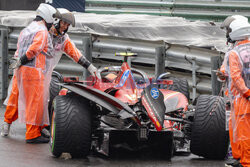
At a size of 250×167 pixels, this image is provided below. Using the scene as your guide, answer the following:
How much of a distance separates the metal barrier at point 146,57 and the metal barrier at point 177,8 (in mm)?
2475

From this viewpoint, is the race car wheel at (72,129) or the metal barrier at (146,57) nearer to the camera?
the race car wheel at (72,129)

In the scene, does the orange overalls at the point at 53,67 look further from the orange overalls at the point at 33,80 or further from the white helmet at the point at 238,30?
the white helmet at the point at 238,30

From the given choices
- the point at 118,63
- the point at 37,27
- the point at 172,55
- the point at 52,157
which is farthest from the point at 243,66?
the point at 118,63

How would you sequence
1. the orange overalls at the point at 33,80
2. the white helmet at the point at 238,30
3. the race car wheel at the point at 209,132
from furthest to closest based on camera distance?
the orange overalls at the point at 33,80 < the race car wheel at the point at 209,132 < the white helmet at the point at 238,30

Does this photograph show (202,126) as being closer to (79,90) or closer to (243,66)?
(243,66)

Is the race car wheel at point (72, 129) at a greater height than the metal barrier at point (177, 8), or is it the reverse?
the metal barrier at point (177, 8)

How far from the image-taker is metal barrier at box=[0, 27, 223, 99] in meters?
13.0

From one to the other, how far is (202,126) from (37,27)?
3.17m

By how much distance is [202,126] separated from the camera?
8.23 m

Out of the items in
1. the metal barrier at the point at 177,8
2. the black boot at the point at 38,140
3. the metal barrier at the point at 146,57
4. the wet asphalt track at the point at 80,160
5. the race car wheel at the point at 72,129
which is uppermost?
the metal barrier at the point at 177,8

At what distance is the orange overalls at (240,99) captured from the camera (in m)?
7.56

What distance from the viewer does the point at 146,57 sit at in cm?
1384

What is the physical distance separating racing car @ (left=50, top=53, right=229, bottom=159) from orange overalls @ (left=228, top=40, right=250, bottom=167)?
546 mm

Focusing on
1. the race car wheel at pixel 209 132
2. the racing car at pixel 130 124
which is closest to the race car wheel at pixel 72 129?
the racing car at pixel 130 124
